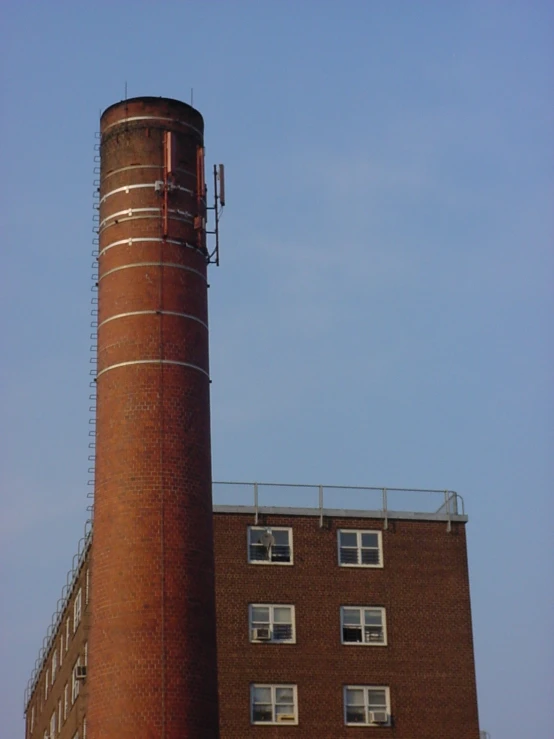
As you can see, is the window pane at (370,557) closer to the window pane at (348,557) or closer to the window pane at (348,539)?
the window pane at (348,557)

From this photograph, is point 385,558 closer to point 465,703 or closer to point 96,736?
point 465,703

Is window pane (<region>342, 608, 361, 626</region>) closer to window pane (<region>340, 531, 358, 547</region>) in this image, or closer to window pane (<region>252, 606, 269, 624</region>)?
window pane (<region>340, 531, 358, 547</region>)

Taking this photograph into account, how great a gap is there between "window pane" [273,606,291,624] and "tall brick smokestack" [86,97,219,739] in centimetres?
1869

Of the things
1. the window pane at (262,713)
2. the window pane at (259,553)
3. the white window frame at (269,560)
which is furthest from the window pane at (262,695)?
the window pane at (259,553)

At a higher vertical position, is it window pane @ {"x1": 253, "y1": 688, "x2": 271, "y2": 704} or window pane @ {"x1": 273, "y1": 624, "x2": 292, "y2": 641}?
window pane @ {"x1": 273, "y1": 624, "x2": 292, "y2": 641}

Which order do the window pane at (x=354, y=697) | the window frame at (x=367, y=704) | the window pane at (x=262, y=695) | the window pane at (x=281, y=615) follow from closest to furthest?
the window pane at (x=262, y=695) → the window frame at (x=367, y=704) → the window pane at (x=354, y=697) → the window pane at (x=281, y=615)

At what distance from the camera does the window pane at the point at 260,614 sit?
63500mm

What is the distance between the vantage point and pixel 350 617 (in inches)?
2539

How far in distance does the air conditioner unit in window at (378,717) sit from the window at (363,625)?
3002 mm

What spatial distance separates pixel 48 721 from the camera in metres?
84.1

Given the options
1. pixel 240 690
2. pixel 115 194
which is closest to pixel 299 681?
pixel 240 690

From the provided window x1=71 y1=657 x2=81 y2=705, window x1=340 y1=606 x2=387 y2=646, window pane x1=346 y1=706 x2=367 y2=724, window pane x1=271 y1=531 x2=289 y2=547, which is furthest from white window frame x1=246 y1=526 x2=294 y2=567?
window x1=71 y1=657 x2=81 y2=705

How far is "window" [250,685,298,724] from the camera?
203 ft

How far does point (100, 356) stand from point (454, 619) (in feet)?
84.1
